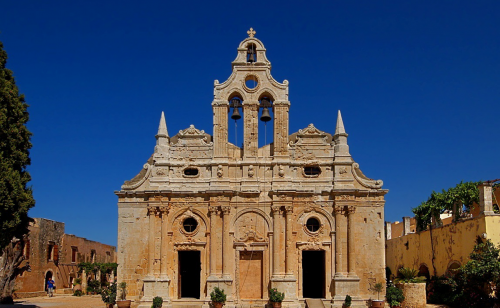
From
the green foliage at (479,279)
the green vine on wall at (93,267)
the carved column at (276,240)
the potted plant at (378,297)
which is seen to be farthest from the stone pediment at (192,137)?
the green vine on wall at (93,267)

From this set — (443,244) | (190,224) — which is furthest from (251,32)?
(443,244)

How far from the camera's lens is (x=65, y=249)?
133 ft

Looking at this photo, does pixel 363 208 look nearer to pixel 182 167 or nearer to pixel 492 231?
pixel 492 231

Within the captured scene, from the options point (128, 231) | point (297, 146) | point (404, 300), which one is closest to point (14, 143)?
point (128, 231)

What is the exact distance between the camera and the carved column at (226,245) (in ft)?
76.8

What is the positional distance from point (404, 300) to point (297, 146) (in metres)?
8.28

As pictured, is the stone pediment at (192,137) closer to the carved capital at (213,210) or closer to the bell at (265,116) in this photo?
the bell at (265,116)

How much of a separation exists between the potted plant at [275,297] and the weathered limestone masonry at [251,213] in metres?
0.46

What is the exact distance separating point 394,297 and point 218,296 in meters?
7.48

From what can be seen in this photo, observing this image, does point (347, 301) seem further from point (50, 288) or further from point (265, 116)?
point (50, 288)

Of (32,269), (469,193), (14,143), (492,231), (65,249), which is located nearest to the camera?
(14,143)

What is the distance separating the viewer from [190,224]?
79.7 feet

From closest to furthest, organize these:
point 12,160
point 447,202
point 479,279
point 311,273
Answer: point 12,160, point 479,279, point 311,273, point 447,202

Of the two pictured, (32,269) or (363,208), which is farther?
(32,269)
